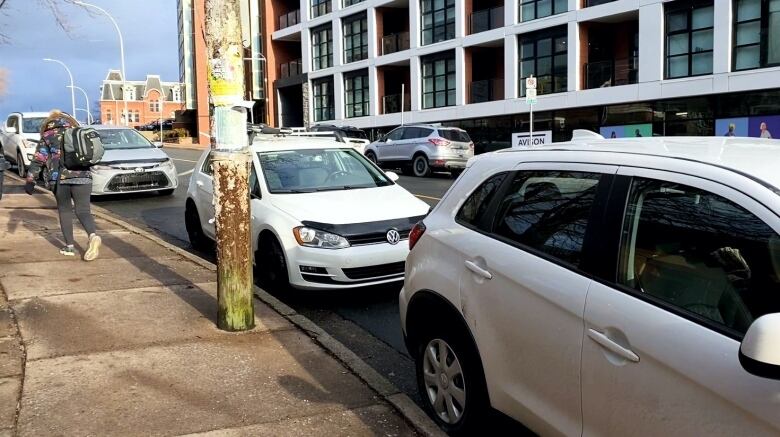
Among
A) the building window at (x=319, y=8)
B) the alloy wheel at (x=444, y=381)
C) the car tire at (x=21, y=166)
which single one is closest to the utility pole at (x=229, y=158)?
the alloy wheel at (x=444, y=381)

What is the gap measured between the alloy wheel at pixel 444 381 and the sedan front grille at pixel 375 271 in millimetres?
2364

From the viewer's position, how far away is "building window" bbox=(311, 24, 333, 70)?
41.2 metres

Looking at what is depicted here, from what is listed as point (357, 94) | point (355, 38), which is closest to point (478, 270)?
point (357, 94)

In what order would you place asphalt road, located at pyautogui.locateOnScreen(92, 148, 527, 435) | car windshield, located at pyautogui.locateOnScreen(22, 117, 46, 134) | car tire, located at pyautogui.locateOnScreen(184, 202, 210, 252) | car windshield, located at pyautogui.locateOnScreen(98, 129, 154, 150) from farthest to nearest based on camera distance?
car windshield, located at pyautogui.locateOnScreen(22, 117, 46, 134) → car windshield, located at pyautogui.locateOnScreen(98, 129, 154, 150) → car tire, located at pyautogui.locateOnScreen(184, 202, 210, 252) → asphalt road, located at pyautogui.locateOnScreen(92, 148, 527, 435)

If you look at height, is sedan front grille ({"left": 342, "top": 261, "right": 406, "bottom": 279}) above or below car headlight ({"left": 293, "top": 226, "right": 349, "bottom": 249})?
below

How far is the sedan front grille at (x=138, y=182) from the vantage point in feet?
44.4

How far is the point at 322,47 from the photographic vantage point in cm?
4188

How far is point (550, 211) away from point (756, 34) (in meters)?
21.8

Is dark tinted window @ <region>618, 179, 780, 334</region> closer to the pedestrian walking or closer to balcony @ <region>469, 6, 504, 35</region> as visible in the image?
the pedestrian walking

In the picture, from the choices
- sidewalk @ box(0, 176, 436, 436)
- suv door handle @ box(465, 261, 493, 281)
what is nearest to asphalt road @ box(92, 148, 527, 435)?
sidewalk @ box(0, 176, 436, 436)

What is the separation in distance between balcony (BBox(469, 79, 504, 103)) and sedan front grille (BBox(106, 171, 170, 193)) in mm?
19173

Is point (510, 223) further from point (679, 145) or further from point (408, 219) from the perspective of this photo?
point (408, 219)

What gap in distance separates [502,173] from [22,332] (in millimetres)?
3663

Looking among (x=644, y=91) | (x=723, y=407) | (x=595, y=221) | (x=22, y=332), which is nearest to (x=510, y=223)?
(x=595, y=221)
